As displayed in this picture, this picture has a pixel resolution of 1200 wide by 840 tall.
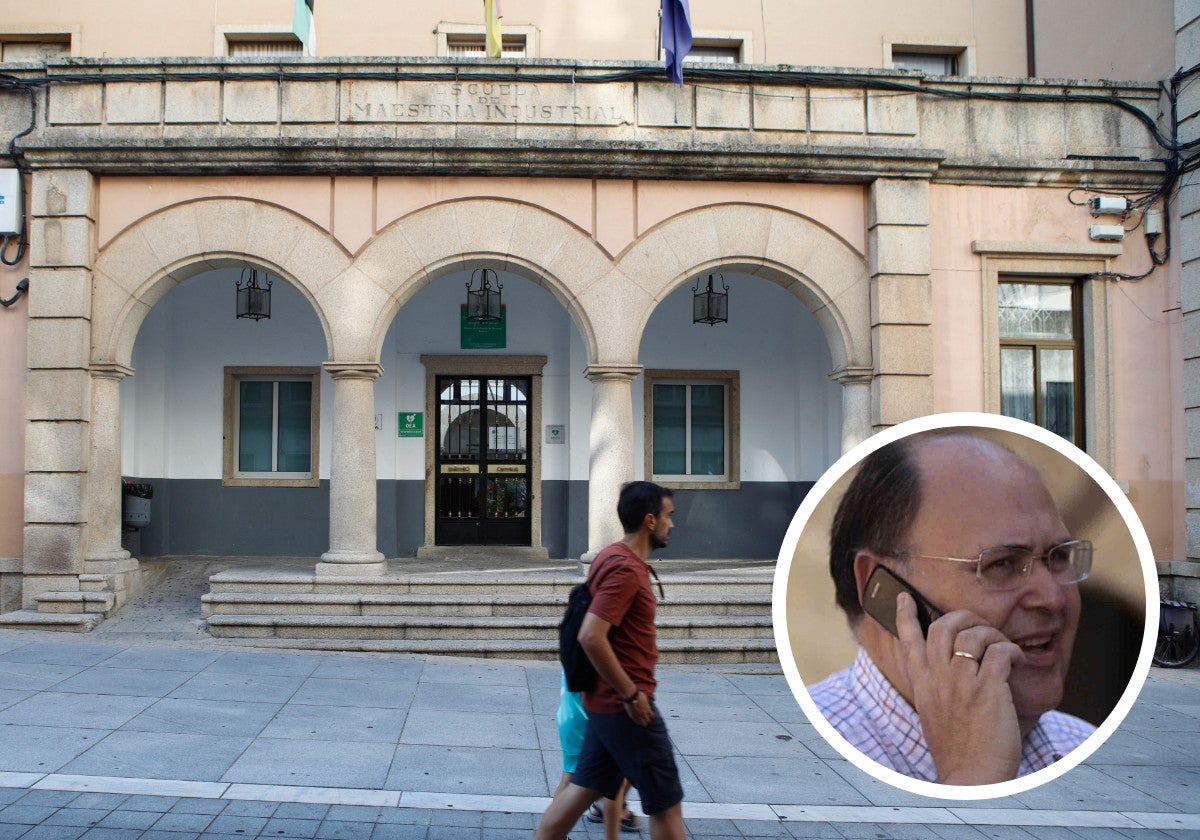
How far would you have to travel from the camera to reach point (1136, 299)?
37.3 ft

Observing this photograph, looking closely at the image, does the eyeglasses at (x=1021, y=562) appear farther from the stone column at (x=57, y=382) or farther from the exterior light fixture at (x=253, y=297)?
the exterior light fixture at (x=253, y=297)

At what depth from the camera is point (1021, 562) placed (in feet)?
5.62

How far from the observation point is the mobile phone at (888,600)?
1751 mm

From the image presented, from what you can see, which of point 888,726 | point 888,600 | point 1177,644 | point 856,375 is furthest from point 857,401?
point 888,600

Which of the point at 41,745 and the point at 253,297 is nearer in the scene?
the point at 41,745

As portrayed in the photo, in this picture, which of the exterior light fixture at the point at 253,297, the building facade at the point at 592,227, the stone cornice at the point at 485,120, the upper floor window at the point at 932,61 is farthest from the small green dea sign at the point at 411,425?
the upper floor window at the point at 932,61

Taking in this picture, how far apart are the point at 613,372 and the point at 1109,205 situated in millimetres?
5980

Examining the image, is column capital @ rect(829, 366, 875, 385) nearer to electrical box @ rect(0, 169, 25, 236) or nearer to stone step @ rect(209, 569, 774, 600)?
stone step @ rect(209, 569, 774, 600)

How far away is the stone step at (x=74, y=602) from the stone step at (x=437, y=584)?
111 centimetres

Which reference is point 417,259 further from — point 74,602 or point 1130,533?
point 1130,533

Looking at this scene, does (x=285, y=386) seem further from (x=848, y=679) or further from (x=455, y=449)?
(x=848, y=679)

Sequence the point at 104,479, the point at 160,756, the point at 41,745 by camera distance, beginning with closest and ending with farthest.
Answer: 1. the point at 160,756
2. the point at 41,745
3. the point at 104,479

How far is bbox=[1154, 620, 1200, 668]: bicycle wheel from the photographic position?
A: 10461 millimetres

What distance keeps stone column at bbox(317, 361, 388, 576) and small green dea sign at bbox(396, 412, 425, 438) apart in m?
2.95
